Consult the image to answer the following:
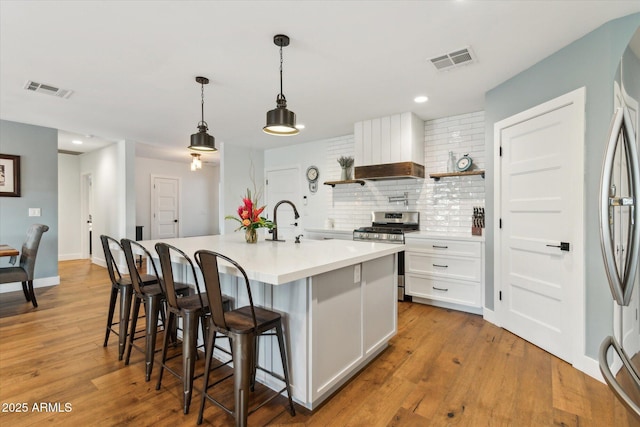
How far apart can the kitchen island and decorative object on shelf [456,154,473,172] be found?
2126 mm

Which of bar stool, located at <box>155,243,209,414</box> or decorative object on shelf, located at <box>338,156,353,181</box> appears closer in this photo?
bar stool, located at <box>155,243,209,414</box>

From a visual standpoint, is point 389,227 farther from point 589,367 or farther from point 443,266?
point 589,367

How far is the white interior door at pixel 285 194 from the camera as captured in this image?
600 centimetres

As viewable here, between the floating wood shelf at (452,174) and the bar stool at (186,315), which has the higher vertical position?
the floating wood shelf at (452,174)

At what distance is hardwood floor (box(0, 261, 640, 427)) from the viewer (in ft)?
5.79

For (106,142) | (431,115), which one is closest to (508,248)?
(431,115)

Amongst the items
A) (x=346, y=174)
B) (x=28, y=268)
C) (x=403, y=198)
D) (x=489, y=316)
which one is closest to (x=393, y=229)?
(x=403, y=198)

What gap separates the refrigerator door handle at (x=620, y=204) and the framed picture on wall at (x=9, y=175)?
6.26 meters

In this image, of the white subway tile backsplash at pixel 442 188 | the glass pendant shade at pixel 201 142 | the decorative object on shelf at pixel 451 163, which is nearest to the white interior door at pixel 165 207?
the white subway tile backsplash at pixel 442 188

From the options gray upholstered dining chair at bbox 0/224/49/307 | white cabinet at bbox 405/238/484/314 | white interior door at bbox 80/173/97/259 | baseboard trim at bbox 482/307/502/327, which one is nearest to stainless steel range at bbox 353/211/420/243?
white cabinet at bbox 405/238/484/314

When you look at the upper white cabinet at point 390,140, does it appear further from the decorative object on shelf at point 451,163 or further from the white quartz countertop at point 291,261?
the white quartz countertop at point 291,261

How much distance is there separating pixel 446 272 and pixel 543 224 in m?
1.27

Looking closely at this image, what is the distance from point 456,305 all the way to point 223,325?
2.96m

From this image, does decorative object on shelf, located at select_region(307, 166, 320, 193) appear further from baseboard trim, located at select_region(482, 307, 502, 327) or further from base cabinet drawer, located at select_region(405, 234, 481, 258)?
baseboard trim, located at select_region(482, 307, 502, 327)
